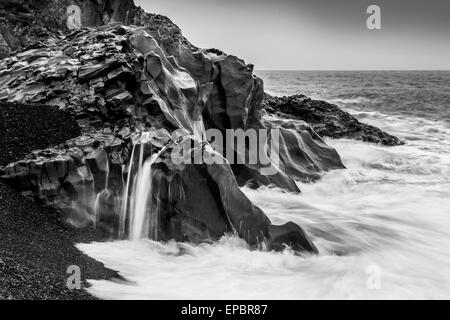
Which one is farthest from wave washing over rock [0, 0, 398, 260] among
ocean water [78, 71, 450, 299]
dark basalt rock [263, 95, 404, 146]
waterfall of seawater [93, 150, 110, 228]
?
dark basalt rock [263, 95, 404, 146]

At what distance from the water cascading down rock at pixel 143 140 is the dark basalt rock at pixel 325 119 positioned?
23.0ft

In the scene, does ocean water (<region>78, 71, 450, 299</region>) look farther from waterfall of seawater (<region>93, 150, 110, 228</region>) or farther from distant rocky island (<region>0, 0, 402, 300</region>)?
waterfall of seawater (<region>93, 150, 110, 228</region>)

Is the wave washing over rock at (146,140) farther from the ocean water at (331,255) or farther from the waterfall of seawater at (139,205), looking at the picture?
the ocean water at (331,255)

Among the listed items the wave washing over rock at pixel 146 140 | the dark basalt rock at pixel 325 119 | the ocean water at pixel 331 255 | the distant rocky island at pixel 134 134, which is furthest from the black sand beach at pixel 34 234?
the dark basalt rock at pixel 325 119

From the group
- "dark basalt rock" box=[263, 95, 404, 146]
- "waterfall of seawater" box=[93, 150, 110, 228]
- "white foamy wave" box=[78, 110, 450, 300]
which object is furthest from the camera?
"dark basalt rock" box=[263, 95, 404, 146]

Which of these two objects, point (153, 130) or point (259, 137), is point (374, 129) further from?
point (153, 130)

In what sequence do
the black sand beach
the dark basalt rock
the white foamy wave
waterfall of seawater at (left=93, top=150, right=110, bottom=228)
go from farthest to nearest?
the dark basalt rock < waterfall of seawater at (left=93, top=150, right=110, bottom=228) < the white foamy wave < the black sand beach

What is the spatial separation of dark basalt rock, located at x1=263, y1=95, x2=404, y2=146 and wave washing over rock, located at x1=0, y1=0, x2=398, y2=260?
534cm

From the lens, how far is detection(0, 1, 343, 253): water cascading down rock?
8070 millimetres

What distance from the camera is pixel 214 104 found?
45.1 ft

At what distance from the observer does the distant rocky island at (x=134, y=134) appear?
8070 mm

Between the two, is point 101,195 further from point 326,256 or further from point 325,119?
point 325,119
